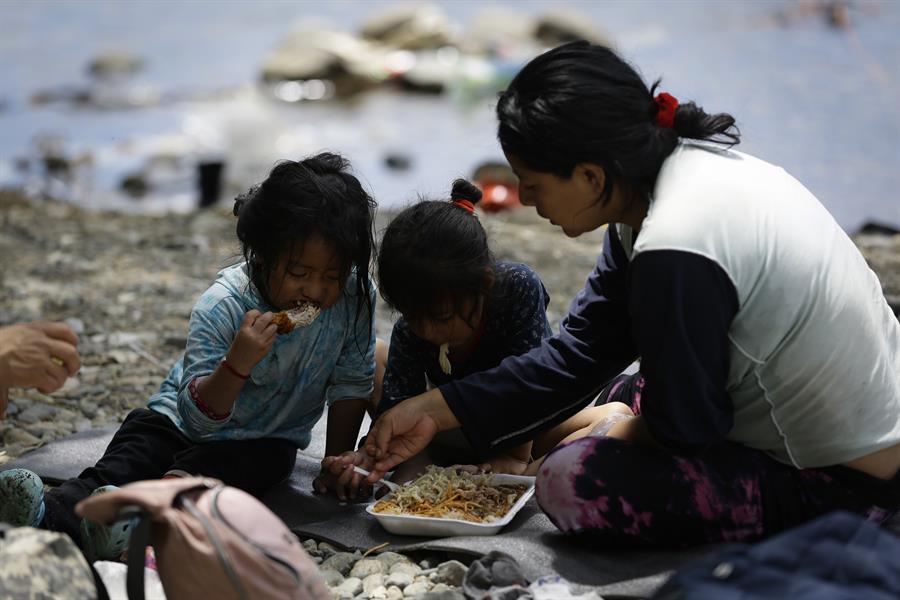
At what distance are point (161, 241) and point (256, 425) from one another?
3.64 m

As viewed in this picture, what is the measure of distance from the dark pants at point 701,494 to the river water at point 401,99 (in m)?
4.22

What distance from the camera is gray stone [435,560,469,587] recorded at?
2273 mm

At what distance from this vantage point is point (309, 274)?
2.67m

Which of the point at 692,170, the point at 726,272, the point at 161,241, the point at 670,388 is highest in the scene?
the point at 692,170

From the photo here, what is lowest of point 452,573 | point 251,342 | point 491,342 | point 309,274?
point 452,573

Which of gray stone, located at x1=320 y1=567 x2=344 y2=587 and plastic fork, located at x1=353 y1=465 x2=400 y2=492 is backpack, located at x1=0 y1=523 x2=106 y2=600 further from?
plastic fork, located at x1=353 y1=465 x2=400 y2=492

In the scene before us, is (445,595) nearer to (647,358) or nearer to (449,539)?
(449,539)

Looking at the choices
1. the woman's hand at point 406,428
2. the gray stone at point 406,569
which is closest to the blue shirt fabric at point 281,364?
the woman's hand at point 406,428

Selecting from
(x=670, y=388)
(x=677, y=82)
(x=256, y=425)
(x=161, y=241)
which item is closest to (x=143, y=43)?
(x=677, y=82)

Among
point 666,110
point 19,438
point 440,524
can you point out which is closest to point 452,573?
point 440,524

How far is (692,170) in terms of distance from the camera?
2.18 meters

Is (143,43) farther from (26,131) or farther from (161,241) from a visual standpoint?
(161,241)

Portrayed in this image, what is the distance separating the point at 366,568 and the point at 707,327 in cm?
93

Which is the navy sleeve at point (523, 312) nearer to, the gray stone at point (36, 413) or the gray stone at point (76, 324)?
the gray stone at point (36, 413)
